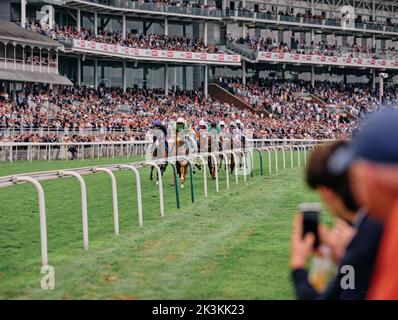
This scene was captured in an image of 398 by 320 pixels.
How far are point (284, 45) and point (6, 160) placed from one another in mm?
44763

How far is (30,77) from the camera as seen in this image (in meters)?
45.9

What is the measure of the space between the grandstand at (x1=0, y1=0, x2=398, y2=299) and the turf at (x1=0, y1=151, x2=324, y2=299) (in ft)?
0.15

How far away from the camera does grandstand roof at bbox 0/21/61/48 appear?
4387 cm

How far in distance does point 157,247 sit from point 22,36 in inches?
1466

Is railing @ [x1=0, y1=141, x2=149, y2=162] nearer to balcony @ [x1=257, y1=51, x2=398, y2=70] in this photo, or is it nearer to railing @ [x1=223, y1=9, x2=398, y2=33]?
balcony @ [x1=257, y1=51, x2=398, y2=70]

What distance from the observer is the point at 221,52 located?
6462 cm

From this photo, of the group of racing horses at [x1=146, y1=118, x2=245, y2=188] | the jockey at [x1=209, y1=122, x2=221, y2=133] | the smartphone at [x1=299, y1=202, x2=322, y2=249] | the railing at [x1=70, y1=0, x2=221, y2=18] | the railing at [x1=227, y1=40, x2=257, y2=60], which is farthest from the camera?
the railing at [x1=227, y1=40, x2=257, y2=60]

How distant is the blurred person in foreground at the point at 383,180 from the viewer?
2.18 meters

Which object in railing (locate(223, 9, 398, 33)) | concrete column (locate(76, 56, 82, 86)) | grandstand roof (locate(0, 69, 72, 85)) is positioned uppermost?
railing (locate(223, 9, 398, 33))

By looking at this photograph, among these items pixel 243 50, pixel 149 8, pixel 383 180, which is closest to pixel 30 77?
pixel 149 8

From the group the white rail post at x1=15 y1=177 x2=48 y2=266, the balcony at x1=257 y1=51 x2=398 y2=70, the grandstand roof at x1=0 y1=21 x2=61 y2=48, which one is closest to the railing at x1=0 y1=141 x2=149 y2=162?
the grandstand roof at x1=0 y1=21 x2=61 y2=48
